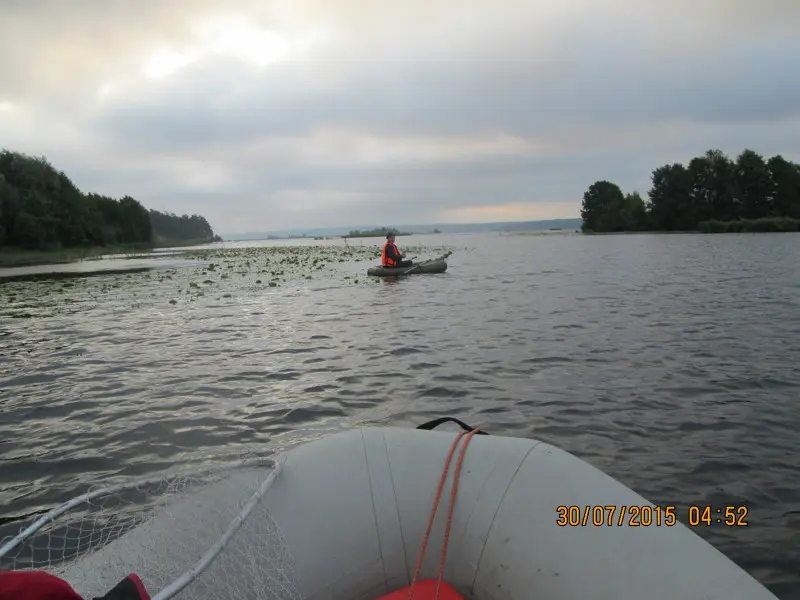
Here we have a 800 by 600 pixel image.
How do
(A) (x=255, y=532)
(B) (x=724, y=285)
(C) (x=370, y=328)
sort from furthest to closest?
(B) (x=724, y=285) < (C) (x=370, y=328) < (A) (x=255, y=532)

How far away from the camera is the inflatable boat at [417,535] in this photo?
2336mm

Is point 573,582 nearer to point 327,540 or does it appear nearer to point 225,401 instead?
point 327,540

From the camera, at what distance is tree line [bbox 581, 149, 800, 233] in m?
80.8

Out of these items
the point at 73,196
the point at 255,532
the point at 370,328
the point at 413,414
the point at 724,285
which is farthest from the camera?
the point at 73,196

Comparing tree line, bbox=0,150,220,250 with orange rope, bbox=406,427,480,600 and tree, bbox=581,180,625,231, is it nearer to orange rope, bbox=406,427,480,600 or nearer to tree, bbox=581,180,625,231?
orange rope, bbox=406,427,480,600

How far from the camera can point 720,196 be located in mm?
88938

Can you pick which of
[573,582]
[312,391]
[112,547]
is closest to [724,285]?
[312,391]

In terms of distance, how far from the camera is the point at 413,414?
258 inches

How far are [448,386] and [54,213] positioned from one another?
7667 cm

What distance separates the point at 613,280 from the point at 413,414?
53.0ft

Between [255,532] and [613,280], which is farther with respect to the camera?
[613,280]
